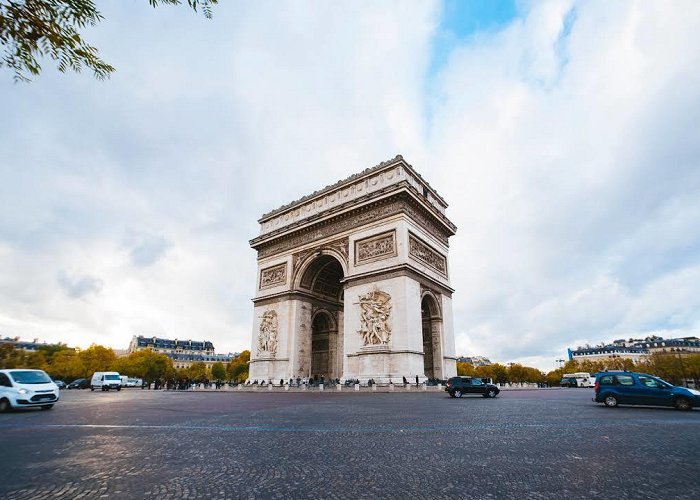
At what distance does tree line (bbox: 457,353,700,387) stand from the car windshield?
104 feet

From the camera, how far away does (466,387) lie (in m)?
16.6

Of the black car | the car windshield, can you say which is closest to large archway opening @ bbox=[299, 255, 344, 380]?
the black car

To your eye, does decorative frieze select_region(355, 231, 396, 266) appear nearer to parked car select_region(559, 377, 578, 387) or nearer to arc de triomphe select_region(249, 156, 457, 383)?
arc de triomphe select_region(249, 156, 457, 383)

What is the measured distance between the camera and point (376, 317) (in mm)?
22859

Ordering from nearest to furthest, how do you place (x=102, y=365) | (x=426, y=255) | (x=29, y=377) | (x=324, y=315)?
(x=29, y=377), (x=426, y=255), (x=324, y=315), (x=102, y=365)

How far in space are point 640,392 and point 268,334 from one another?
2280 cm

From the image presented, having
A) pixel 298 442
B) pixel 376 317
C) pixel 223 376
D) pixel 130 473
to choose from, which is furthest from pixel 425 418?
pixel 223 376

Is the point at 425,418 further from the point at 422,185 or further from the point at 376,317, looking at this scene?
the point at 422,185

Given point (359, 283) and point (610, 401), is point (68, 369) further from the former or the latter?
point (610, 401)

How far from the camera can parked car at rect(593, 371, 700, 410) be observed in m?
10.5

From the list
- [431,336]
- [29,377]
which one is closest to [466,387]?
[431,336]

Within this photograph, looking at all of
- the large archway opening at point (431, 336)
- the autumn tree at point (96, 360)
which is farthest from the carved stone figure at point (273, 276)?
the autumn tree at point (96, 360)

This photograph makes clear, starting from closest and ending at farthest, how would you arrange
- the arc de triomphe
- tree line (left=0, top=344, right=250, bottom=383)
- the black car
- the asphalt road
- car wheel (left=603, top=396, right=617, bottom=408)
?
the asphalt road, car wheel (left=603, top=396, right=617, bottom=408), the black car, the arc de triomphe, tree line (left=0, top=344, right=250, bottom=383)

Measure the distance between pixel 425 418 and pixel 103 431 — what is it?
18.3 ft
